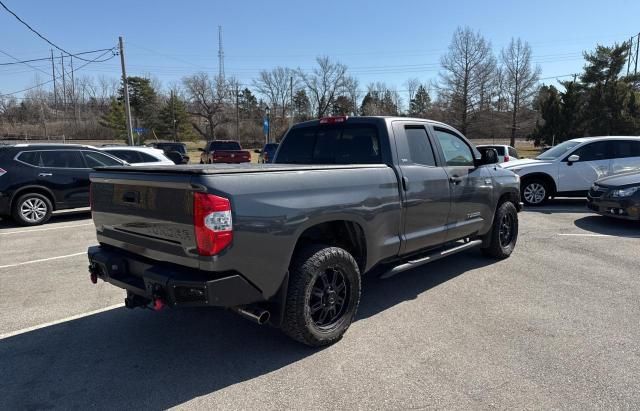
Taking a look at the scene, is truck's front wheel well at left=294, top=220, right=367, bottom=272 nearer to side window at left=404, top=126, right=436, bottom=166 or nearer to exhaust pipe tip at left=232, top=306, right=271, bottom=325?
exhaust pipe tip at left=232, top=306, right=271, bottom=325

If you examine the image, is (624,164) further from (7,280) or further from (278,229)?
(7,280)

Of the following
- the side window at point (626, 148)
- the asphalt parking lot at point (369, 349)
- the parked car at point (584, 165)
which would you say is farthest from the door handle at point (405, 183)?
the side window at point (626, 148)

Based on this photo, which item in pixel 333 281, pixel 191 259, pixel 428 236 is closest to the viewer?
pixel 191 259

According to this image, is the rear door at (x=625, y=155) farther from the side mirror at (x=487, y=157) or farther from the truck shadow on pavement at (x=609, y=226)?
the side mirror at (x=487, y=157)

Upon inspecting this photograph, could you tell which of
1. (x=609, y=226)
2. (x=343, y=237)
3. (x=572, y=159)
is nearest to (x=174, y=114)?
(x=572, y=159)

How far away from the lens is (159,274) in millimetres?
2992

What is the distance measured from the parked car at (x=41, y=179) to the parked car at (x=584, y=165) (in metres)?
10.7

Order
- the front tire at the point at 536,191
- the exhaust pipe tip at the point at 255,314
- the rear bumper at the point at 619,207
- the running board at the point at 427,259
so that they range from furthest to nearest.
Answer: the front tire at the point at 536,191, the rear bumper at the point at 619,207, the running board at the point at 427,259, the exhaust pipe tip at the point at 255,314

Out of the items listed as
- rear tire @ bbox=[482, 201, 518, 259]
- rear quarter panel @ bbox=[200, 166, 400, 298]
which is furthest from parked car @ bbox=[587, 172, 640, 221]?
rear quarter panel @ bbox=[200, 166, 400, 298]

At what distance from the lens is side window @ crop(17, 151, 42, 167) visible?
9398 millimetres

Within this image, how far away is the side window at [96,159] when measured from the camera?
→ 10273mm

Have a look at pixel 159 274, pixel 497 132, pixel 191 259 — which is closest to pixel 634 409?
pixel 191 259

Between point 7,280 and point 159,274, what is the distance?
3817 millimetres

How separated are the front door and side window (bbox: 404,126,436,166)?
796 cm
